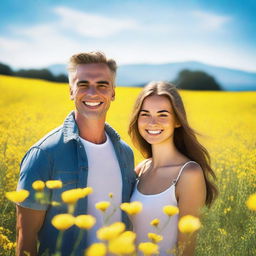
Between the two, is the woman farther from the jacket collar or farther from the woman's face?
the jacket collar

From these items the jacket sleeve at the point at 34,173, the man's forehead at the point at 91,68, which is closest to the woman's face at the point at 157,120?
the man's forehead at the point at 91,68

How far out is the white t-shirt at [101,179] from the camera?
2.80m

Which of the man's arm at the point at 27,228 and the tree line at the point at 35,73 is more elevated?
the tree line at the point at 35,73

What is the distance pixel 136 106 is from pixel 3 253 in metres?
1.39

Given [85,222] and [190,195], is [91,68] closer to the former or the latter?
[190,195]

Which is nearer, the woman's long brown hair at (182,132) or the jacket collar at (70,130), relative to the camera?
the jacket collar at (70,130)

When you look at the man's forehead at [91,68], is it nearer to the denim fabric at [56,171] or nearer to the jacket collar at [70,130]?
the jacket collar at [70,130]

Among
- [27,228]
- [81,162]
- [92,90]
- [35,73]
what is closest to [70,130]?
[81,162]

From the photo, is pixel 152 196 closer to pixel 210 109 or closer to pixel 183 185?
pixel 183 185

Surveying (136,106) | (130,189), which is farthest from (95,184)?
(136,106)

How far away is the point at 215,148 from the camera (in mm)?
6270

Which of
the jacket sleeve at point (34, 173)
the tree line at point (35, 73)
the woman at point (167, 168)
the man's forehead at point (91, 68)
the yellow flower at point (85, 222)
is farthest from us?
the tree line at point (35, 73)

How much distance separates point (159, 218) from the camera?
2.75 meters

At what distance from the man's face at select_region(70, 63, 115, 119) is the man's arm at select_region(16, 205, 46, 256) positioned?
81 cm
